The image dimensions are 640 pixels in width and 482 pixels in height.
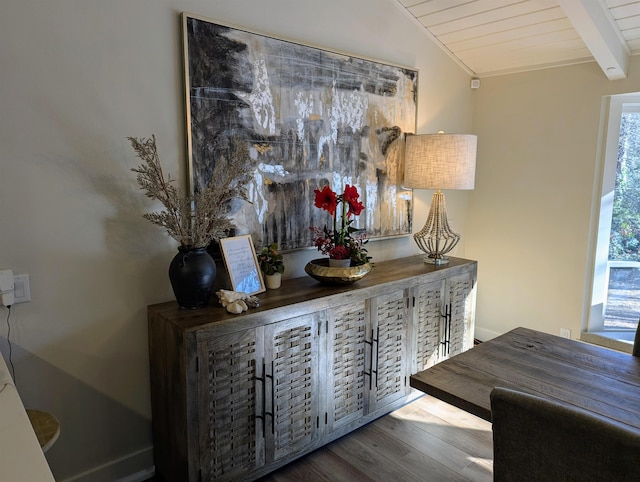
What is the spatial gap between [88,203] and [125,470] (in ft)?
3.99

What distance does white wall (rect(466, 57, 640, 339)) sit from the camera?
312 cm

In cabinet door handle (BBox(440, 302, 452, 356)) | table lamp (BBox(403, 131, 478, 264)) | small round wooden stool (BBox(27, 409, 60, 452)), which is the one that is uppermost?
table lamp (BBox(403, 131, 478, 264))

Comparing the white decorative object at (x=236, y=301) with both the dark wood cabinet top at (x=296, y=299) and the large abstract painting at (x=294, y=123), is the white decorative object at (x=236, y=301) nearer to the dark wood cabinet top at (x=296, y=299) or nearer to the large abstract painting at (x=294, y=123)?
the dark wood cabinet top at (x=296, y=299)

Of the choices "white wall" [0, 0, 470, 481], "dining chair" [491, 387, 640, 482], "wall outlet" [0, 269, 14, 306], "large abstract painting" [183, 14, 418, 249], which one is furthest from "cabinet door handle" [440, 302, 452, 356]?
"wall outlet" [0, 269, 14, 306]

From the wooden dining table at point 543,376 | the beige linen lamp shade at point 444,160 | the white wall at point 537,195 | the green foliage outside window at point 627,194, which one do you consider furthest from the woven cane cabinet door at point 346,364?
the green foliage outside window at point 627,194

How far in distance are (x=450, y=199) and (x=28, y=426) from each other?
322cm

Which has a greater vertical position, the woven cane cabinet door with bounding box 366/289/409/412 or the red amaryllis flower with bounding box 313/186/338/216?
the red amaryllis flower with bounding box 313/186/338/216

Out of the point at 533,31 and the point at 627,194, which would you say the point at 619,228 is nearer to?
the point at 627,194

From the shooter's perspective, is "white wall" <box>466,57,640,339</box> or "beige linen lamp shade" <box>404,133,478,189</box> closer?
"beige linen lamp shade" <box>404,133,478,189</box>

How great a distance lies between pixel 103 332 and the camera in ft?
6.28

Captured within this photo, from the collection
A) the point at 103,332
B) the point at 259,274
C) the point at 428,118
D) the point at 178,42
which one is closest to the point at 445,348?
the point at 259,274

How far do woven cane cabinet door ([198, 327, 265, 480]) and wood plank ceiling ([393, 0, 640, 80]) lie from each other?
2317 millimetres

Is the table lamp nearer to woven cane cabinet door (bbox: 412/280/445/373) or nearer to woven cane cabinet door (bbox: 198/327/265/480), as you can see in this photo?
woven cane cabinet door (bbox: 412/280/445/373)

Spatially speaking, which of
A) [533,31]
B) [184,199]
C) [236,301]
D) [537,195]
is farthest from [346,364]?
[533,31]
